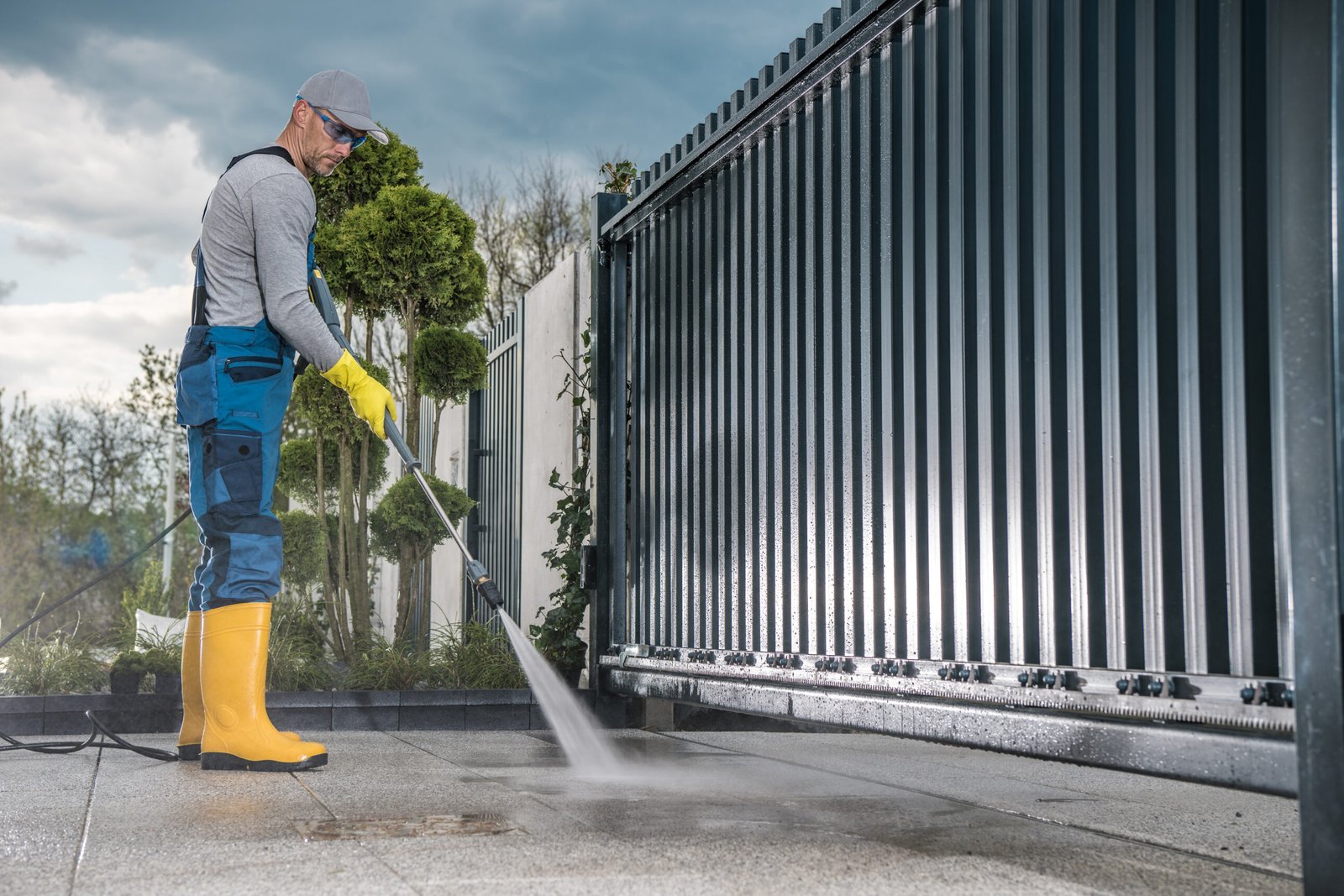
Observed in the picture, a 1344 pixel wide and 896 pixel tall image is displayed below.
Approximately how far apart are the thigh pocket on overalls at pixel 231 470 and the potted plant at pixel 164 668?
1.98 m

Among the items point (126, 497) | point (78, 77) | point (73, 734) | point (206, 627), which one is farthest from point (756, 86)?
point (126, 497)

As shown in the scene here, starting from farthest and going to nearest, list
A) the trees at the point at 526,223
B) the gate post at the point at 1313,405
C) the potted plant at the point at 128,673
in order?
1. the trees at the point at 526,223
2. the potted plant at the point at 128,673
3. the gate post at the point at 1313,405

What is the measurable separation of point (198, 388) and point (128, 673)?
2182 mm

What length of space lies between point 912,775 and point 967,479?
1.45m

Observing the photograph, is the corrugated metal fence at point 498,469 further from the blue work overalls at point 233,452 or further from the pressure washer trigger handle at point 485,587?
the blue work overalls at point 233,452

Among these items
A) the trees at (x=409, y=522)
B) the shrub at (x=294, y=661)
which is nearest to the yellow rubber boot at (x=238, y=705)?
the shrub at (x=294, y=661)

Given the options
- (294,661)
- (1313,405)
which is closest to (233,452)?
(294,661)

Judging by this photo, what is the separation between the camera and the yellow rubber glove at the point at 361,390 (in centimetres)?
405

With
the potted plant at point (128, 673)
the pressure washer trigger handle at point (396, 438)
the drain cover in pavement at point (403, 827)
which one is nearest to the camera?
the drain cover in pavement at point (403, 827)

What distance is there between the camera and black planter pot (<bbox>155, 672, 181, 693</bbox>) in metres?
5.46

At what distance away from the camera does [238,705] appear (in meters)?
3.77

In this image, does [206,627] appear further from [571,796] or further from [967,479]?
[967,479]

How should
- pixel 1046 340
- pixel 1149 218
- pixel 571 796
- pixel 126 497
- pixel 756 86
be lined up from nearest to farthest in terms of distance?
pixel 1149 218 → pixel 1046 340 → pixel 571 796 → pixel 756 86 → pixel 126 497

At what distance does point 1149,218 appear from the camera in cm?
240
